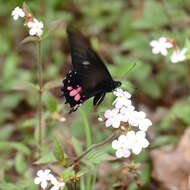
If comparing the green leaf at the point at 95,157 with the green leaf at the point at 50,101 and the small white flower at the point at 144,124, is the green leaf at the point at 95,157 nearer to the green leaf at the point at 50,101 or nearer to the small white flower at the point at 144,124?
the small white flower at the point at 144,124

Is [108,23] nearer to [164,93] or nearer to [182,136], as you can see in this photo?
[164,93]

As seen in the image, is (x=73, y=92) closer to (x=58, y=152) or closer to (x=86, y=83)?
(x=86, y=83)

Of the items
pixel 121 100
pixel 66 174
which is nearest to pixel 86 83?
pixel 121 100

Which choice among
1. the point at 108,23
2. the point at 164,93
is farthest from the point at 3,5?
the point at 164,93

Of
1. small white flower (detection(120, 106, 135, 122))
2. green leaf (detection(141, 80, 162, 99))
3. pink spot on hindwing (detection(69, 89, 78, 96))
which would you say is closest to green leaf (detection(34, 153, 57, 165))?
pink spot on hindwing (detection(69, 89, 78, 96))

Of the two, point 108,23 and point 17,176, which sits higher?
point 108,23

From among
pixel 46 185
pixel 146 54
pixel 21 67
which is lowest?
pixel 46 185

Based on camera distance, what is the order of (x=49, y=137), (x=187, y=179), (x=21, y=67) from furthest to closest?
(x=21, y=67) < (x=49, y=137) < (x=187, y=179)
